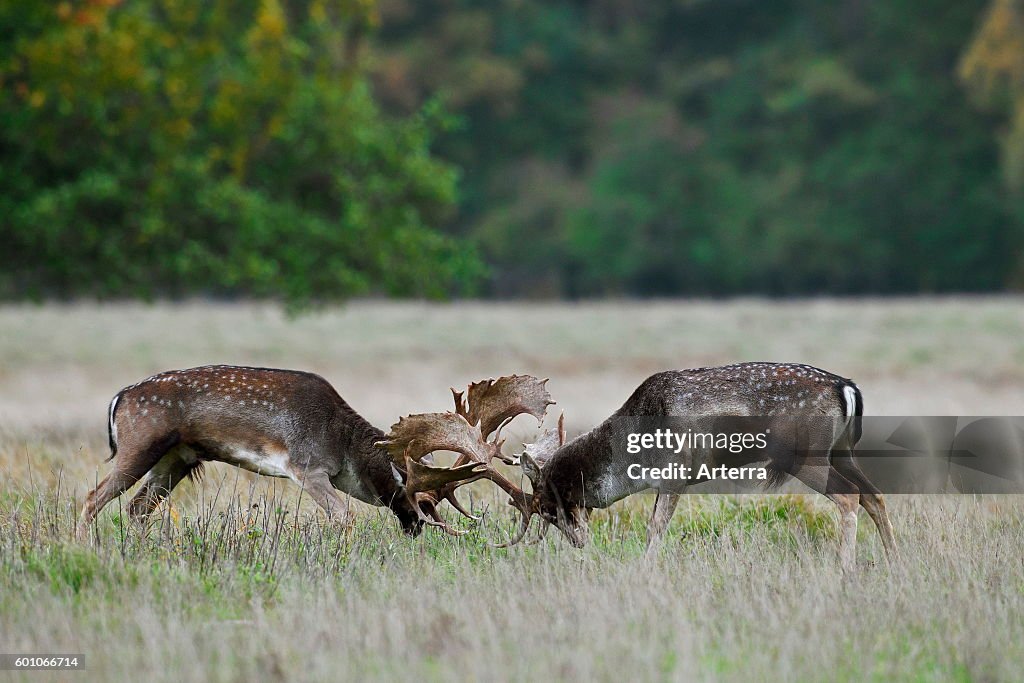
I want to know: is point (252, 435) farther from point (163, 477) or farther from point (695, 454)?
point (695, 454)

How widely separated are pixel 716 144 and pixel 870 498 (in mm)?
40666

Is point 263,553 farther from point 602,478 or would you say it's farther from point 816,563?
point 816,563

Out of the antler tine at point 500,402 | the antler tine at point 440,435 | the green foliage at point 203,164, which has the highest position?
the green foliage at point 203,164

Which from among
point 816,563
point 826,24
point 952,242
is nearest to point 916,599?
point 816,563

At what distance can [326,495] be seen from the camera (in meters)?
7.64

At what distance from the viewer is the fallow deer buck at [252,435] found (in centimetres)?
758

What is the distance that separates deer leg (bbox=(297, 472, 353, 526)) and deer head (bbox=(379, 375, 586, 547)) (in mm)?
338

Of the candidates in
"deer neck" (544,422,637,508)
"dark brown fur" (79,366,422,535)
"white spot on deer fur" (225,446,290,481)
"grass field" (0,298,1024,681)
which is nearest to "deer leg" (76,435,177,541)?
"dark brown fur" (79,366,422,535)

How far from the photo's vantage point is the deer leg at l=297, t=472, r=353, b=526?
7.39 m

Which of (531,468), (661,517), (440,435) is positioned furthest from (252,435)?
(661,517)

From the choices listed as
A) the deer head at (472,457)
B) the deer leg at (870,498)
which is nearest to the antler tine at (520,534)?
the deer head at (472,457)

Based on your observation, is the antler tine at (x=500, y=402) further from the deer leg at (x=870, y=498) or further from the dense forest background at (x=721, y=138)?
the dense forest background at (x=721, y=138)

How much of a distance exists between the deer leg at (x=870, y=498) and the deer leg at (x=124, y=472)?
3.51m

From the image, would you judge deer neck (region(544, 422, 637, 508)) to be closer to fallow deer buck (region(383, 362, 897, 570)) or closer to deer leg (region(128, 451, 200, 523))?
fallow deer buck (region(383, 362, 897, 570))
